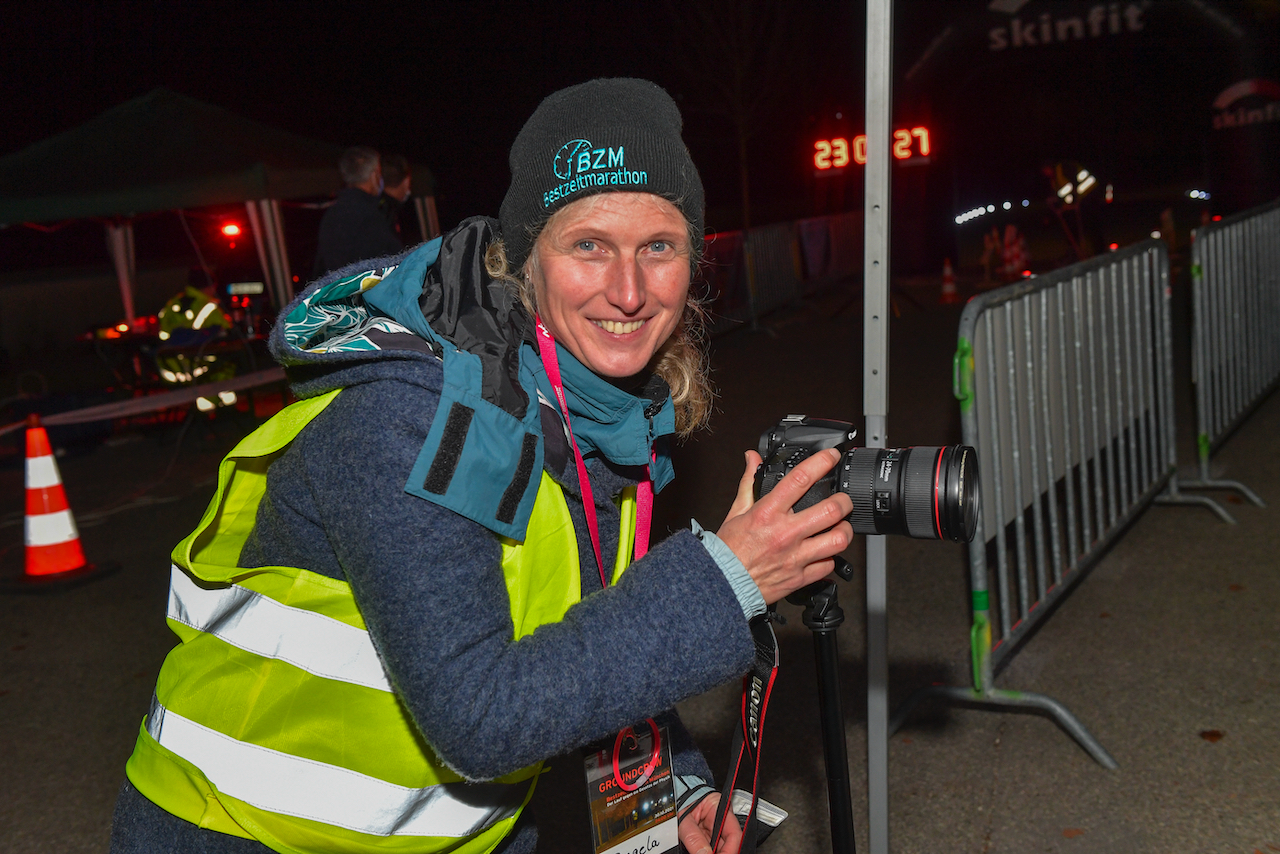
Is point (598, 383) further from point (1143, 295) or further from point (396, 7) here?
point (396, 7)

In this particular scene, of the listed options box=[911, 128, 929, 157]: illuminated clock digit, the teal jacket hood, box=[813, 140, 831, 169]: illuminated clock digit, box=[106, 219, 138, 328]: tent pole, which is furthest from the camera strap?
box=[813, 140, 831, 169]: illuminated clock digit

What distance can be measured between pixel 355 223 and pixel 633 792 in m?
5.95

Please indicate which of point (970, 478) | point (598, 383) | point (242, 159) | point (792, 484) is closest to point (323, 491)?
point (598, 383)

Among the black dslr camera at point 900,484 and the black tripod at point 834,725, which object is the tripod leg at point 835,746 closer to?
the black tripod at point 834,725

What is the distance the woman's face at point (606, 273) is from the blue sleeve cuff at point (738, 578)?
1.26ft

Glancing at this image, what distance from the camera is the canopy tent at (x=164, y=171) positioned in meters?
10.8

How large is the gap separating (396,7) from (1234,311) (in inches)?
1251

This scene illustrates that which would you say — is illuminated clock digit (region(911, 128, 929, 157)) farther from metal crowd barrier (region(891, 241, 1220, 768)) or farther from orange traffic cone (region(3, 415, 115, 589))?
orange traffic cone (region(3, 415, 115, 589))

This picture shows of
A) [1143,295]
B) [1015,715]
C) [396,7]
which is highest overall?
[396,7]

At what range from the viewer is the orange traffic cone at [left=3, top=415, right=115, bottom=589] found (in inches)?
211

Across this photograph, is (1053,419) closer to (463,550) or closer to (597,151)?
(597,151)

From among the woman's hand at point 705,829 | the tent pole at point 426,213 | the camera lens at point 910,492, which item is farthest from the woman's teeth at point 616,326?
the tent pole at point 426,213

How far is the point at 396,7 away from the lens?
32.9m

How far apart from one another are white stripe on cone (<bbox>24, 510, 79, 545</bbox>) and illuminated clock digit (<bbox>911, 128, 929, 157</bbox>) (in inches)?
542
